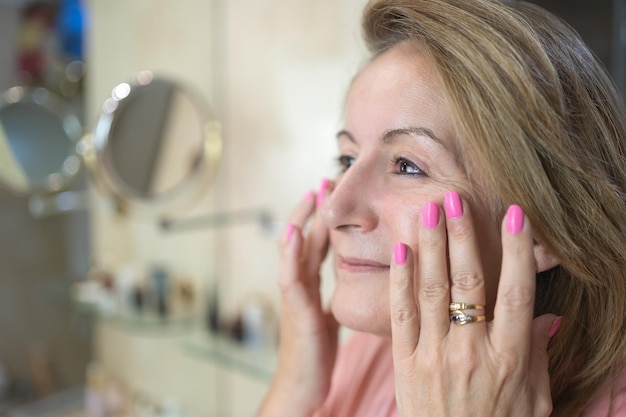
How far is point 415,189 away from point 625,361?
281 millimetres

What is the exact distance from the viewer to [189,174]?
1.41m

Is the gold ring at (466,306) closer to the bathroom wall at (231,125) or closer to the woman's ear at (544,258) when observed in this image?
the woman's ear at (544,258)

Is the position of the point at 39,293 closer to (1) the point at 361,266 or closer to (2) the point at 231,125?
(2) the point at 231,125

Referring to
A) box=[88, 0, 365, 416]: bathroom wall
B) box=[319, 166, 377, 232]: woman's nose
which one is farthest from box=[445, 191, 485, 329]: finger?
box=[88, 0, 365, 416]: bathroom wall

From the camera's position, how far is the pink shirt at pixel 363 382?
75cm

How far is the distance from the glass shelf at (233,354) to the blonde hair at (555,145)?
2.38 feet

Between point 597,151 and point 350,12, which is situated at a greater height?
point 350,12

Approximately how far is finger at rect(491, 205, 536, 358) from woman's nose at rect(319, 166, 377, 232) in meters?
0.17

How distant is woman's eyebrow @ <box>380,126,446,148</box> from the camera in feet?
1.99

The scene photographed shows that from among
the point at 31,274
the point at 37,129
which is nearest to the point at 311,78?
the point at 37,129

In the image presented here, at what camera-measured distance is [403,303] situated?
1.87 feet

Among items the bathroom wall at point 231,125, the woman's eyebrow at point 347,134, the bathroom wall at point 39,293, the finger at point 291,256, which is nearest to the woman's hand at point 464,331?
the woman's eyebrow at point 347,134

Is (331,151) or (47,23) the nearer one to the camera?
(331,151)

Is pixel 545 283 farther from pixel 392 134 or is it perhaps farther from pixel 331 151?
pixel 331 151
